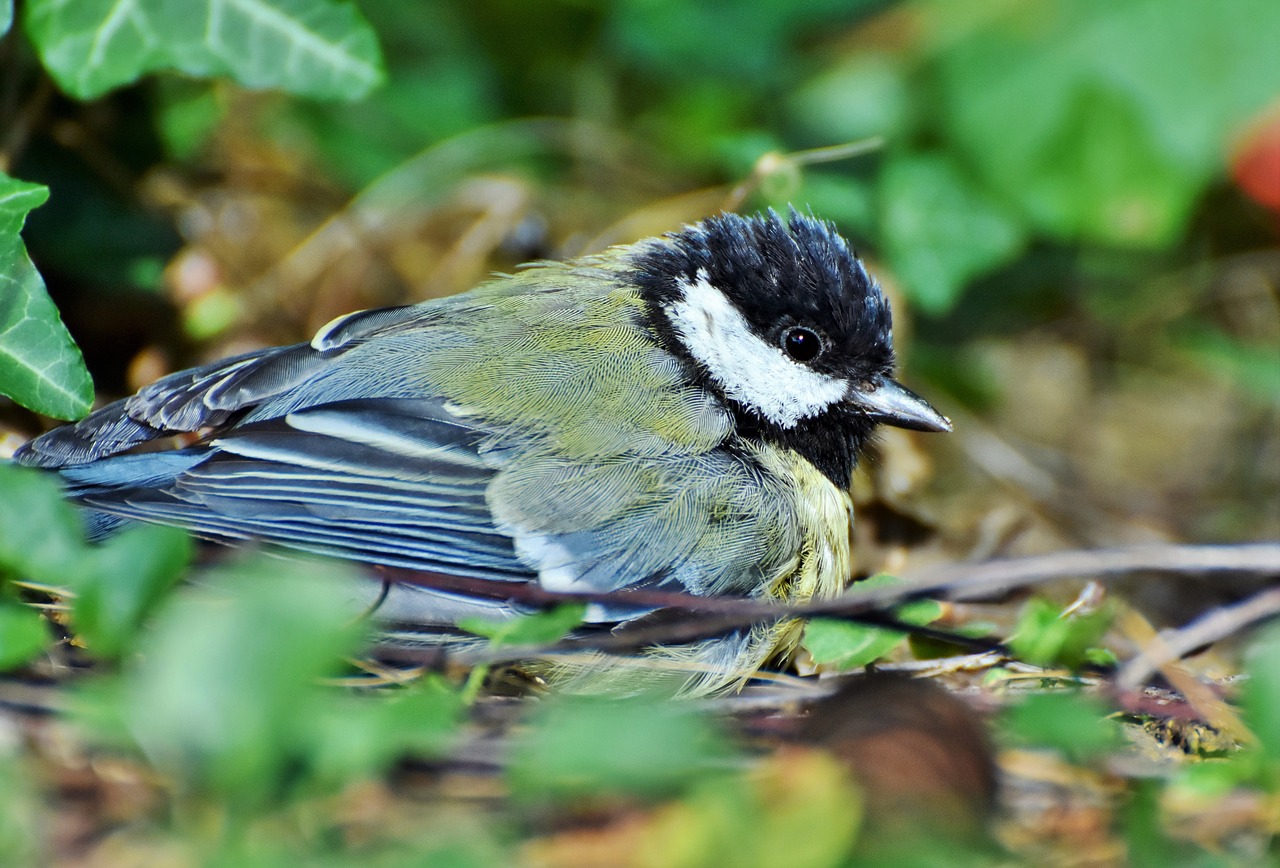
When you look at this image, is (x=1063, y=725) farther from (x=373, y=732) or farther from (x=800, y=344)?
(x=800, y=344)

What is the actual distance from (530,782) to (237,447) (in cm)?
100

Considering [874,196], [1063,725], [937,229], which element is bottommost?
[1063,725]

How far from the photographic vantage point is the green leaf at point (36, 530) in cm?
133

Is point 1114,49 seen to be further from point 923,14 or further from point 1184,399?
point 1184,399

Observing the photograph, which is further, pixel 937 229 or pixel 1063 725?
pixel 937 229

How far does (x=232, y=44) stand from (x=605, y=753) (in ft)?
5.69

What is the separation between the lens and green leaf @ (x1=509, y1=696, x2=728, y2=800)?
3.35 ft

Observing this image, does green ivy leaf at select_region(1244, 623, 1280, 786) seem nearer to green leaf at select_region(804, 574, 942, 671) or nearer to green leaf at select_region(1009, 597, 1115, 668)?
green leaf at select_region(1009, 597, 1115, 668)

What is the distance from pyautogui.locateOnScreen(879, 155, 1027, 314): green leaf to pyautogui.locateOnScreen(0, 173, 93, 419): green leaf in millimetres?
1904

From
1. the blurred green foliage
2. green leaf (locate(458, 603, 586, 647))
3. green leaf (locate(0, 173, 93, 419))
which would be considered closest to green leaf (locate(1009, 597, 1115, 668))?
the blurred green foliage

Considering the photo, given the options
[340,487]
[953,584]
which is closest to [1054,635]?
[953,584]

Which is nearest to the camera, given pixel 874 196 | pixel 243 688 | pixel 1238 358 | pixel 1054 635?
pixel 243 688

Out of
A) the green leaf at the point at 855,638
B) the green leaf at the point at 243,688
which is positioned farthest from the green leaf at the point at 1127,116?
the green leaf at the point at 243,688

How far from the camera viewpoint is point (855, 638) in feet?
5.15
